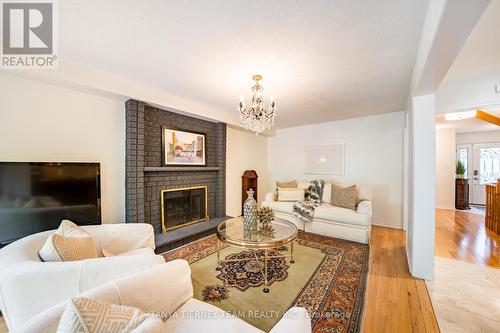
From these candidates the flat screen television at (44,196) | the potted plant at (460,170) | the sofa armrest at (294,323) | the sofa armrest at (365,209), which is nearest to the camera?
the sofa armrest at (294,323)

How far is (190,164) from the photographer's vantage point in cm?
364

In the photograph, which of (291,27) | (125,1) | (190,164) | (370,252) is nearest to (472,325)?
(370,252)

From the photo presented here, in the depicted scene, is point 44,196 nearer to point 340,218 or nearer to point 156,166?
point 156,166

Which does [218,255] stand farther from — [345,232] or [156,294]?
[345,232]

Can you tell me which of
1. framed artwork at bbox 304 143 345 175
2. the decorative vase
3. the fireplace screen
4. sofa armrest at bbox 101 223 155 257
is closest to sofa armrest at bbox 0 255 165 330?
sofa armrest at bbox 101 223 155 257

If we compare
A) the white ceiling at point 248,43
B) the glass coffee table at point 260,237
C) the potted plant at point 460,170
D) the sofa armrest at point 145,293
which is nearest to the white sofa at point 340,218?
the glass coffee table at point 260,237

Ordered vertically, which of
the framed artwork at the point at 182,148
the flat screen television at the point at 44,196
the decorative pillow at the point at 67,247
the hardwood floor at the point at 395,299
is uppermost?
the framed artwork at the point at 182,148

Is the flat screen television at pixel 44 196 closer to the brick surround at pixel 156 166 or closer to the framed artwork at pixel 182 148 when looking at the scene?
the brick surround at pixel 156 166

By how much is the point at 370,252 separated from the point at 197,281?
241cm

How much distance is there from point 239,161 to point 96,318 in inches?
165

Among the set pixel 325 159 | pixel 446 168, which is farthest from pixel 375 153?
pixel 446 168

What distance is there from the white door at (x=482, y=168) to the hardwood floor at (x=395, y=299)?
552 centimetres

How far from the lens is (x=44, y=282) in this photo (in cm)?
105

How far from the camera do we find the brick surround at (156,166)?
9.08 ft
